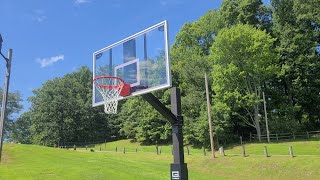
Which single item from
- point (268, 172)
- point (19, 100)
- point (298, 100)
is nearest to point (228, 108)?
point (298, 100)

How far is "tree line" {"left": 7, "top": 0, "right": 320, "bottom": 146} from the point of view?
42.7m

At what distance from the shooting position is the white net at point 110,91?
13367 millimetres

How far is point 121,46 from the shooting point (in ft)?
45.5

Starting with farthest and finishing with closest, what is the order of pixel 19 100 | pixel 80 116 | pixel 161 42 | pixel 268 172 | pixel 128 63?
1. pixel 19 100
2. pixel 80 116
3. pixel 268 172
4. pixel 128 63
5. pixel 161 42

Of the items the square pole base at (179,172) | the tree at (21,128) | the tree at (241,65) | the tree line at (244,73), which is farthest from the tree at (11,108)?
the square pole base at (179,172)

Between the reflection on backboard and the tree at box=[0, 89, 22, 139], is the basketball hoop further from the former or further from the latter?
the tree at box=[0, 89, 22, 139]

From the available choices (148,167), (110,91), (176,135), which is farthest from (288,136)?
(110,91)

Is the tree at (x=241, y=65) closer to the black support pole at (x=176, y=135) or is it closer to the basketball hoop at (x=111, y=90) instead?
the basketball hoop at (x=111, y=90)

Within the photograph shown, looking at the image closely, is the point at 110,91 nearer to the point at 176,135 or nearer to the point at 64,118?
the point at 176,135

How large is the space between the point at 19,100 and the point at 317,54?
6704cm

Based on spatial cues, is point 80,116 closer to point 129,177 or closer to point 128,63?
point 129,177

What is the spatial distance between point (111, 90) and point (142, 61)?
1.70m

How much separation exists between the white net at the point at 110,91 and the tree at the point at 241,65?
29546mm

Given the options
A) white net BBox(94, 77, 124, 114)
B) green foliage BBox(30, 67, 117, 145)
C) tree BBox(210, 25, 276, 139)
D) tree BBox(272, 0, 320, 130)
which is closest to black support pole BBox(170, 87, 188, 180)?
white net BBox(94, 77, 124, 114)
